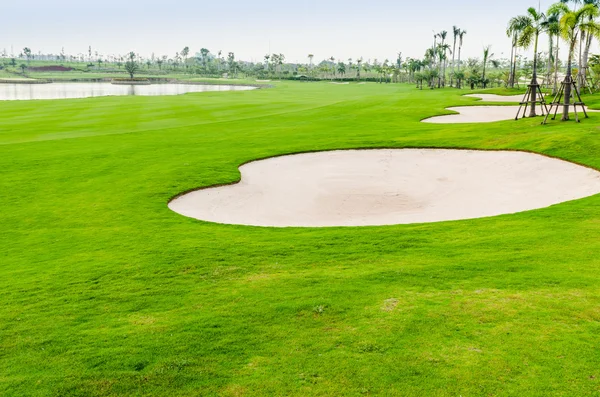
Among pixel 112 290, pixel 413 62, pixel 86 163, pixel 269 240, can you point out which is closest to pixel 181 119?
pixel 86 163

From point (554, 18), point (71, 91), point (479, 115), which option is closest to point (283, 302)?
point (479, 115)

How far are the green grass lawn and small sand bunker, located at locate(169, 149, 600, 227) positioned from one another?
154 cm

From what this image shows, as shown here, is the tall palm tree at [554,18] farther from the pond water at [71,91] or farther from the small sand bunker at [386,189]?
the pond water at [71,91]

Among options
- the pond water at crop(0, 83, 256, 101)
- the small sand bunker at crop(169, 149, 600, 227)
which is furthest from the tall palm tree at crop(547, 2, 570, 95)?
the pond water at crop(0, 83, 256, 101)

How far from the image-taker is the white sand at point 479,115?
136 ft

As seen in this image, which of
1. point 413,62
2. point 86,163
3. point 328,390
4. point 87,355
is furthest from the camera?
point 413,62

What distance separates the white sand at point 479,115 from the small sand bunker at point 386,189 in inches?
603

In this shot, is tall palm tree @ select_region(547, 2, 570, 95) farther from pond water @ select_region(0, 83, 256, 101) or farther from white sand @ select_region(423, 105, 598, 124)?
pond water @ select_region(0, 83, 256, 101)

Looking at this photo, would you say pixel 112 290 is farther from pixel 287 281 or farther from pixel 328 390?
pixel 328 390

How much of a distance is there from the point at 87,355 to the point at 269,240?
680 centimetres

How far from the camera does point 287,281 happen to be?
36.9 feet

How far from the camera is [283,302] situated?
10.1 metres

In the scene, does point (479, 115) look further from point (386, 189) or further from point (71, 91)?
point (71, 91)

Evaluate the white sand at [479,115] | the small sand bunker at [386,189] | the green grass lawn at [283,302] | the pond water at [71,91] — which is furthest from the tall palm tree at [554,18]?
the pond water at [71,91]
